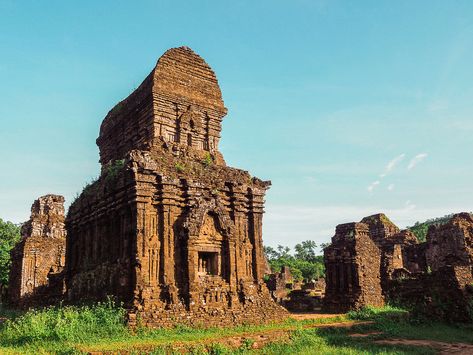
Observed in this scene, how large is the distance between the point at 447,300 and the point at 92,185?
14750mm

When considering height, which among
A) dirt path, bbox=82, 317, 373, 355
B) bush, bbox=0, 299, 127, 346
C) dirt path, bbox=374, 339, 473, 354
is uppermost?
bush, bbox=0, 299, 127, 346

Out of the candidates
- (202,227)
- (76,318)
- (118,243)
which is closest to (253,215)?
(202,227)

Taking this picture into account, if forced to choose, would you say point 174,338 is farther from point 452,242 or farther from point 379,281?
point 452,242

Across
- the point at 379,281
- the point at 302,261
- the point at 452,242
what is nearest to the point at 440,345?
the point at 379,281

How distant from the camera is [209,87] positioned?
19.6m

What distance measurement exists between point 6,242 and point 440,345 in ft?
111

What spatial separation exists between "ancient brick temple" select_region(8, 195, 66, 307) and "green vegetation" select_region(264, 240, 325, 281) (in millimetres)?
34018

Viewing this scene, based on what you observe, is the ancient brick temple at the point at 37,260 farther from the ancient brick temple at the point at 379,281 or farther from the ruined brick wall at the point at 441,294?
the ruined brick wall at the point at 441,294

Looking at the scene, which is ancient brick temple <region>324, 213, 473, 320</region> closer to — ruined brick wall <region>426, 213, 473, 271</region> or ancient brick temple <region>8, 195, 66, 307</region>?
ruined brick wall <region>426, 213, 473, 271</region>

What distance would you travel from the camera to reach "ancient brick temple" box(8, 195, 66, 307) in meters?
25.0

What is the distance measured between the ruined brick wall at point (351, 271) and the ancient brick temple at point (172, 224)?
5.83m

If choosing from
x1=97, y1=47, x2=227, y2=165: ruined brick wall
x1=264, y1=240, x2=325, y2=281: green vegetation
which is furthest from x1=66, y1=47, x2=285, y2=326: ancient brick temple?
x1=264, y1=240, x2=325, y2=281: green vegetation

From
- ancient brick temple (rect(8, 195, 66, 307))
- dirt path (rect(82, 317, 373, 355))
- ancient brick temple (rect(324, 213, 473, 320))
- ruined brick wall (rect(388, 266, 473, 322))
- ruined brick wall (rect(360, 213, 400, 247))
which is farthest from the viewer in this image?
ruined brick wall (rect(360, 213, 400, 247))

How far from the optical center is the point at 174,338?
11203 mm
